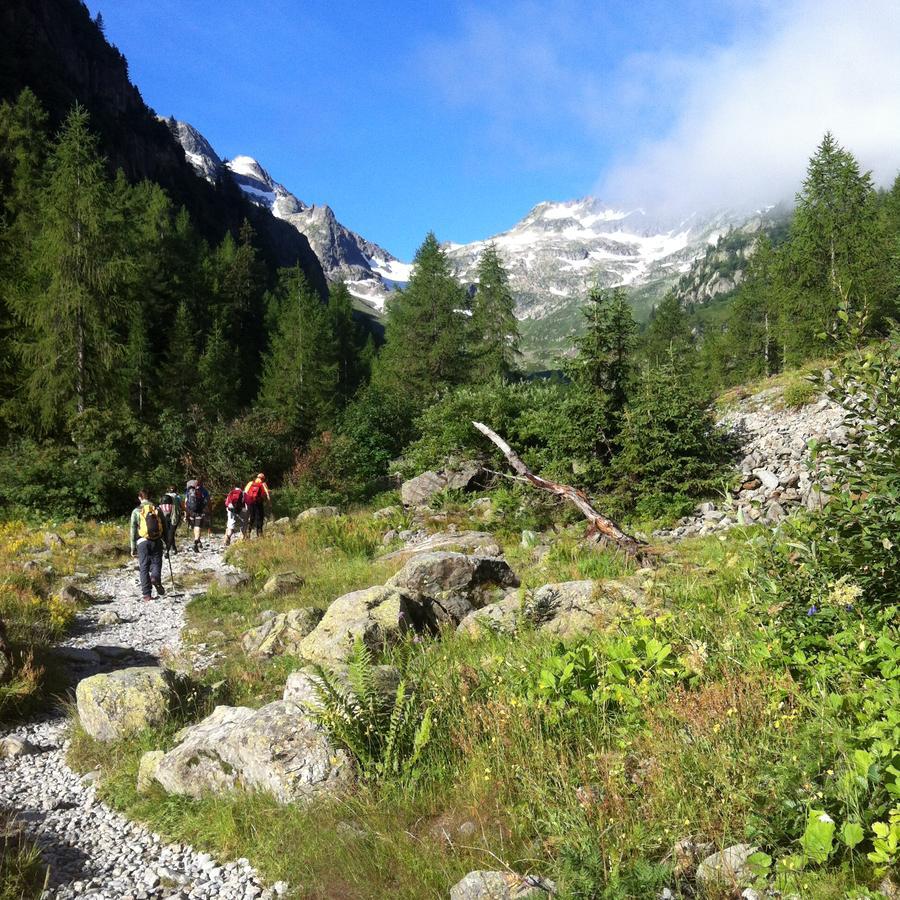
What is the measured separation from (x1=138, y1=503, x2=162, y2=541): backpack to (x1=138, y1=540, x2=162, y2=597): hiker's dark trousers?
131 millimetres

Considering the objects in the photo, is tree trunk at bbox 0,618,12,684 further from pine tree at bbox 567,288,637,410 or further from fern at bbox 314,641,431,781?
pine tree at bbox 567,288,637,410

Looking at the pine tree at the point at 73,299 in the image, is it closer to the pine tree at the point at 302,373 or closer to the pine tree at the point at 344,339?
the pine tree at the point at 302,373

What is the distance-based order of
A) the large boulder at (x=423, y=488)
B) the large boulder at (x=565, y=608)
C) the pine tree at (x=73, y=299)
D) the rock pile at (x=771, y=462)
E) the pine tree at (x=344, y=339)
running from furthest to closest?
the pine tree at (x=344, y=339) < the pine tree at (x=73, y=299) < the large boulder at (x=423, y=488) < the rock pile at (x=771, y=462) < the large boulder at (x=565, y=608)

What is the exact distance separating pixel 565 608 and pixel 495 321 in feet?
111

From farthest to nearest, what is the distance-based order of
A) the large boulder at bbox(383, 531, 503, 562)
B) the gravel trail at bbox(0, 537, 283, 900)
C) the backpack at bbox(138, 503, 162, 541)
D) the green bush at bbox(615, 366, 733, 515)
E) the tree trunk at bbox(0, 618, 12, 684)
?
the green bush at bbox(615, 366, 733, 515), the large boulder at bbox(383, 531, 503, 562), the backpack at bbox(138, 503, 162, 541), the tree trunk at bbox(0, 618, 12, 684), the gravel trail at bbox(0, 537, 283, 900)

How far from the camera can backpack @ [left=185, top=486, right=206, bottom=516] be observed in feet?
63.6

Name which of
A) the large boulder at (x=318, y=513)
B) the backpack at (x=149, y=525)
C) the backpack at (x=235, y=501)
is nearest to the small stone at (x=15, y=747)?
the backpack at (x=149, y=525)

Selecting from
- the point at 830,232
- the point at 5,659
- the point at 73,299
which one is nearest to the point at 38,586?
the point at 5,659

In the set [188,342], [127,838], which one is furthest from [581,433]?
[188,342]

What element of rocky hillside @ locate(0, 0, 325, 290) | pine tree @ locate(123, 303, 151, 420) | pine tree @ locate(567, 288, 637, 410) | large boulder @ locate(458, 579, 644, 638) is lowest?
large boulder @ locate(458, 579, 644, 638)

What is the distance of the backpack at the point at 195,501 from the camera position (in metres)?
19.4

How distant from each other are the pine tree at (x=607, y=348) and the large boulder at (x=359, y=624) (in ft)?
30.3

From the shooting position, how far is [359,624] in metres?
6.93

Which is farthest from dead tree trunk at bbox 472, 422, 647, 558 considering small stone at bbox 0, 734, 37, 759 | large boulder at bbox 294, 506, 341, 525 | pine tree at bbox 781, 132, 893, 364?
pine tree at bbox 781, 132, 893, 364
